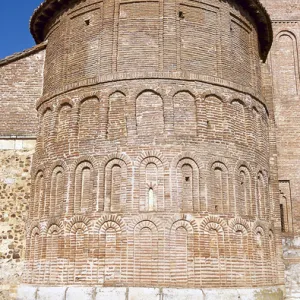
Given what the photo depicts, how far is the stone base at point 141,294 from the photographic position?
10211 mm

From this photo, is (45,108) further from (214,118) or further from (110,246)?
(214,118)

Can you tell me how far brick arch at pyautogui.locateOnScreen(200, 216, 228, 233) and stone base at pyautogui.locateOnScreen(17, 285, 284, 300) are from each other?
1.47m

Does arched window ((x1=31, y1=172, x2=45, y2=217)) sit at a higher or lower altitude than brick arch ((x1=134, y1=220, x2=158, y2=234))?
higher

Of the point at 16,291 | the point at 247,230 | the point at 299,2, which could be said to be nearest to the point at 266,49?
the point at 299,2

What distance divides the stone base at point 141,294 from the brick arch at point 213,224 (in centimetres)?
147

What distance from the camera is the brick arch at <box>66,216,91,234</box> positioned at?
11164 mm

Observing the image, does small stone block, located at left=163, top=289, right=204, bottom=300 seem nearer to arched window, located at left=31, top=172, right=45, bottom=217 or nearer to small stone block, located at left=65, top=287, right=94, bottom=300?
small stone block, located at left=65, top=287, right=94, bottom=300

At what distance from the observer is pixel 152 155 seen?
11336 mm

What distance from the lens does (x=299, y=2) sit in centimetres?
1845

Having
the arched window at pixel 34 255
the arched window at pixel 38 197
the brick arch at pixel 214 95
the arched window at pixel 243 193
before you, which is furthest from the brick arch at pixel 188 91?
the arched window at pixel 34 255

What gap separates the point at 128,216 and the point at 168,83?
12.4 ft

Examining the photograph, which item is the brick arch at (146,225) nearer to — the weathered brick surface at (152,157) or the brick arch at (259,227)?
the weathered brick surface at (152,157)

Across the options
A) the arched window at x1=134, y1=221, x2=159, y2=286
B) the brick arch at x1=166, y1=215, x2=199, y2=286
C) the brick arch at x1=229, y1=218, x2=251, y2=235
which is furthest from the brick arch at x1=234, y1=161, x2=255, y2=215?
the arched window at x1=134, y1=221, x2=159, y2=286

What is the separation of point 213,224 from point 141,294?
2495 mm
